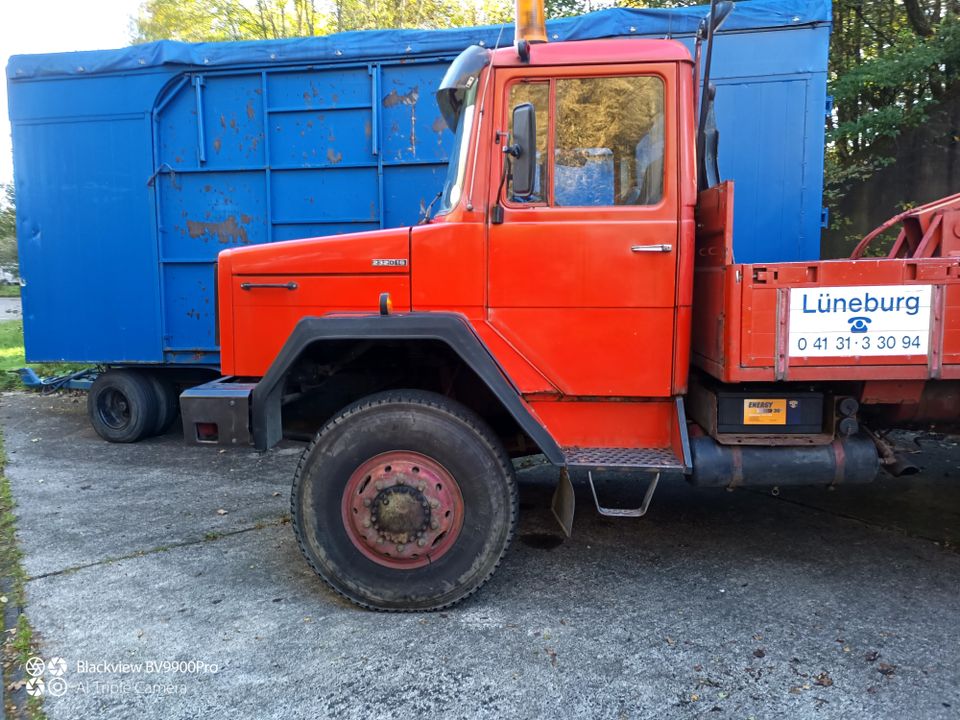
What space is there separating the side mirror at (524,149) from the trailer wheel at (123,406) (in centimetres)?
490

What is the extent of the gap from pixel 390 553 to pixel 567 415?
1.12 m

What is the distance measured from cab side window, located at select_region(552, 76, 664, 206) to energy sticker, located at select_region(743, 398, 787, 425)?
1.11 meters

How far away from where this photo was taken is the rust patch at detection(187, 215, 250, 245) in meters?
6.17

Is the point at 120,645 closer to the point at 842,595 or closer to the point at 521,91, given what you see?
the point at 521,91

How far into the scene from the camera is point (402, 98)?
19.1 ft

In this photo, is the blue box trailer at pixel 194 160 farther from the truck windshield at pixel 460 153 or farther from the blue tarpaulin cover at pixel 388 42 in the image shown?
the truck windshield at pixel 460 153

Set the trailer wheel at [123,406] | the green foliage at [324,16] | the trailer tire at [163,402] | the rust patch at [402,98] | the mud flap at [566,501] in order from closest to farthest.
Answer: the mud flap at [566,501], the rust patch at [402,98], the trailer wheel at [123,406], the trailer tire at [163,402], the green foliage at [324,16]

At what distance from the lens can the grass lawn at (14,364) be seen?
31.1 ft

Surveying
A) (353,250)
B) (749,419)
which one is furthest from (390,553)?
(749,419)

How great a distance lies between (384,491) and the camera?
3.23 metres

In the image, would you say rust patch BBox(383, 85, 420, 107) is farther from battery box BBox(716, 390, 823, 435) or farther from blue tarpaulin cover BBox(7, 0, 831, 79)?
battery box BBox(716, 390, 823, 435)

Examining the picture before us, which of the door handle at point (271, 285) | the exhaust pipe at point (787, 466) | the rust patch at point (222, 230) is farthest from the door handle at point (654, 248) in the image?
the rust patch at point (222, 230)

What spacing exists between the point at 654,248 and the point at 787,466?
1.24m

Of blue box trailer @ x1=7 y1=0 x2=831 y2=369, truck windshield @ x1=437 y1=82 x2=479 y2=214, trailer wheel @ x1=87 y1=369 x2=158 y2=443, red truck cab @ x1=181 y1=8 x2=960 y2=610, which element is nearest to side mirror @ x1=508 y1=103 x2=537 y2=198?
red truck cab @ x1=181 y1=8 x2=960 y2=610
